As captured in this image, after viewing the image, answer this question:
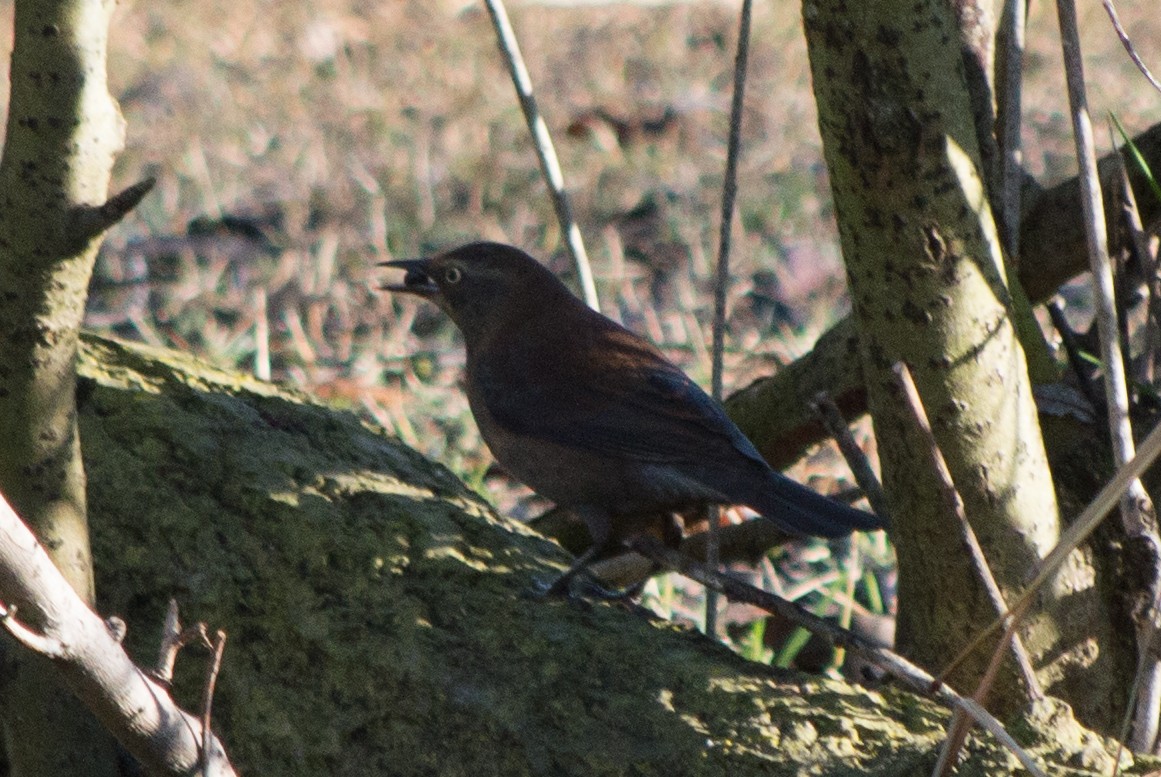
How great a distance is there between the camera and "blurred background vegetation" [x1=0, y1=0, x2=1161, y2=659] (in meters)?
6.12

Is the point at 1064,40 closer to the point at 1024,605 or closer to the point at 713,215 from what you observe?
the point at 1024,605

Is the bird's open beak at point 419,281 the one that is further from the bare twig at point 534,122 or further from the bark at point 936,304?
the bark at point 936,304

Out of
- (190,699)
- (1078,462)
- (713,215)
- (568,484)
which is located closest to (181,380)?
(190,699)

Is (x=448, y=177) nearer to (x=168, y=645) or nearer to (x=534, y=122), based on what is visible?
(x=534, y=122)

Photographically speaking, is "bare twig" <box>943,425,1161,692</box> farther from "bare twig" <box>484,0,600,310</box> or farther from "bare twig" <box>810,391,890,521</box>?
"bare twig" <box>484,0,600,310</box>

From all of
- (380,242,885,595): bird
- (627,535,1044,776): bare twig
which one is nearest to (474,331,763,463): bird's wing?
(380,242,885,595): bird

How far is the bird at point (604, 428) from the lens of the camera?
12.0ft

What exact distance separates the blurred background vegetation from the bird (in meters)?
0.49

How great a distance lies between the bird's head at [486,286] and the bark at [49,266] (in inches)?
84.9

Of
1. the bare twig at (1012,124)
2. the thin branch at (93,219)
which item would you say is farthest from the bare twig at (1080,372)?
the thin branch at (93,219)

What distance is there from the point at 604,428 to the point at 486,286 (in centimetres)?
95

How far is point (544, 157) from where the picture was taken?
11.5ft

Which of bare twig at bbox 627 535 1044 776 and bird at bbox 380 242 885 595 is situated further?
bird at bbox 380 242 885 595

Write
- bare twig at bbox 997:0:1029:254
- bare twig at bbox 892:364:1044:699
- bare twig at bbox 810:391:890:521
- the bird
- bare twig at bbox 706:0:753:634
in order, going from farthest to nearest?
the bird, bare twig at bbox 706:0:753:634, bare twig at bbox 997:0:1029:254, bare twig at bbox 810:391:890:521, bare twig at bbox 892:364:1044:699
